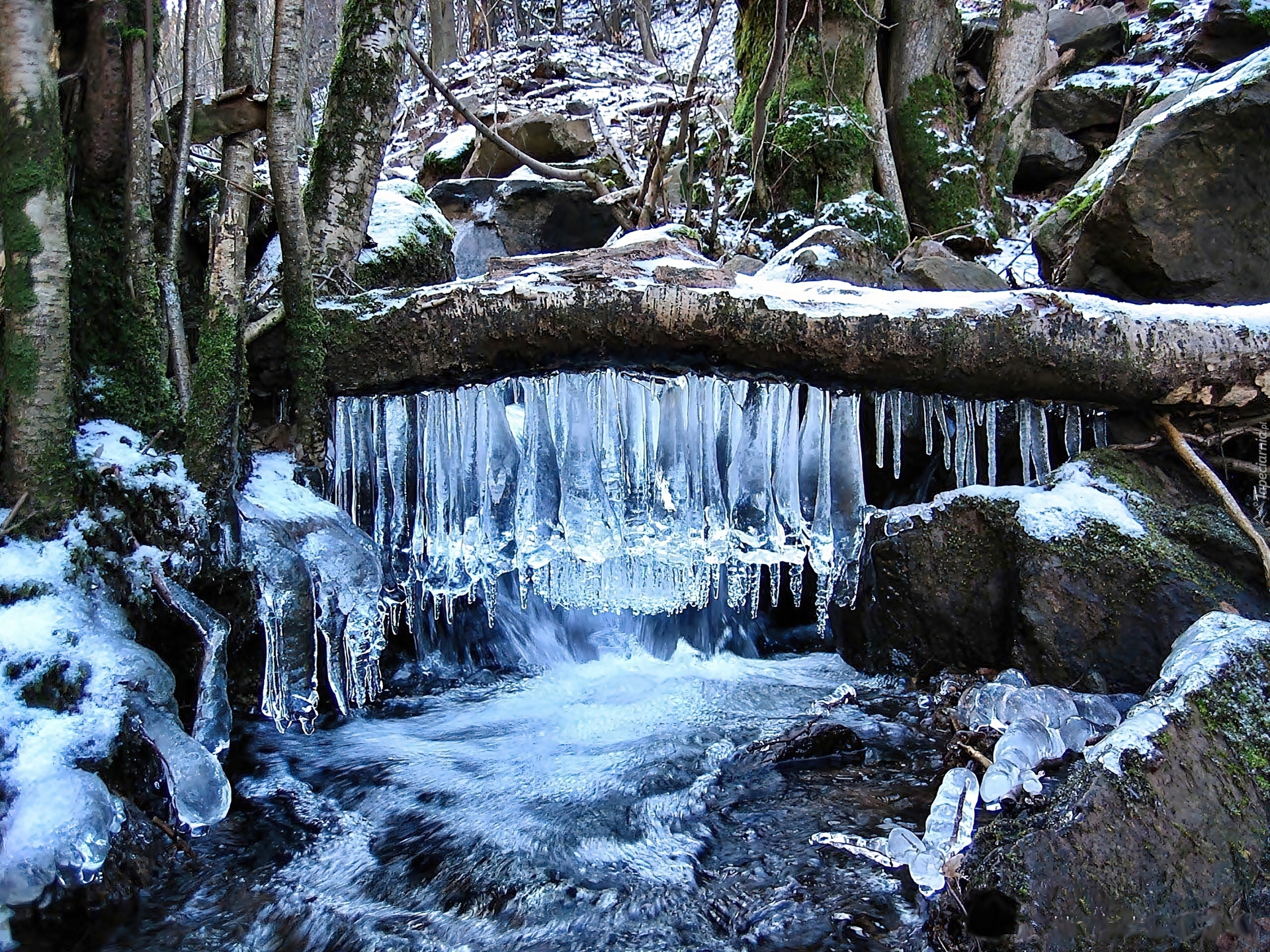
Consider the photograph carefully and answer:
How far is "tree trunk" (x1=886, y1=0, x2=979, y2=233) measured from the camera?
771 centimetres

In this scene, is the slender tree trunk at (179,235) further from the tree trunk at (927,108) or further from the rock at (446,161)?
the rock at (446,161)

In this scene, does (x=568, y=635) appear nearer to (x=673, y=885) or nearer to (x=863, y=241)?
(x=673, y=885)

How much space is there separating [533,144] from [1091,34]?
669 centimetres

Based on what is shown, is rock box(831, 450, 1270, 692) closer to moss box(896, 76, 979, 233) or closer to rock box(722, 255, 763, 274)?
rock box(722, 255, 763, 274)

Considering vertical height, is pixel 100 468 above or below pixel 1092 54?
below

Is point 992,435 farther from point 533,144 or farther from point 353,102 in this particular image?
point 533,144

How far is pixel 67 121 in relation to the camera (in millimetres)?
3047

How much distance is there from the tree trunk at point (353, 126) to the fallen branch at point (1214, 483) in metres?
3.66

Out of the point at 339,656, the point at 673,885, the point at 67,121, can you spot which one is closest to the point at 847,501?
the point at 673,885

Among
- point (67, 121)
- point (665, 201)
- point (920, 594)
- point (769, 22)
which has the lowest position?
point (920, 594)

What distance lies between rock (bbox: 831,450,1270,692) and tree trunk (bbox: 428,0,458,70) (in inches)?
583

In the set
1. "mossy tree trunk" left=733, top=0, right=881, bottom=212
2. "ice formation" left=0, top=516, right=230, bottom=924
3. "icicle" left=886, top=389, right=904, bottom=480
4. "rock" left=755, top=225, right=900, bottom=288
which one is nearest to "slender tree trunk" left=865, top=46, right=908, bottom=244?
"mossy tree trunk" left=733, top=0, right=881, bottom=212

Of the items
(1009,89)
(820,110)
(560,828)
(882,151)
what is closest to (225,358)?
(560,828)

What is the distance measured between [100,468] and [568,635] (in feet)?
8.49
